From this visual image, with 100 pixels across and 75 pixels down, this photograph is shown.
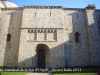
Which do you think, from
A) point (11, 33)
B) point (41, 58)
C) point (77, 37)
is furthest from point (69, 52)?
point (11, 33)

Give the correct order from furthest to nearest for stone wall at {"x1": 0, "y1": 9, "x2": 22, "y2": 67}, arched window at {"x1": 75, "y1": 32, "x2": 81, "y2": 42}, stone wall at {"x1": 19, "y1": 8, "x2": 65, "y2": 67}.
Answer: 1. arched window at {"x1": 75, "y1": 32, "x2": 81, "y2": 42}
2. stone wall at {"x1": 0, "y1": 9, "x2": 22, "y2": 67}
3. stone wall at {"x1": 19, "y1": 8, "x2": 65, "y2": 67}

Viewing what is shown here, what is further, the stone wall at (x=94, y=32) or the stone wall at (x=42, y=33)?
the stone wall at (x=94, y=32)

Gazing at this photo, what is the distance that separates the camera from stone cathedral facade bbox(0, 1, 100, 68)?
19203 millimetres

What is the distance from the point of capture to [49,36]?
65.9 ft

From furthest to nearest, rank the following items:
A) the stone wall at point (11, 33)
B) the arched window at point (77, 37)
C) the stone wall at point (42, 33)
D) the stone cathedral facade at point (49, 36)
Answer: the arched window at point (77, 37), the stone wall at point (11, 33), the stone cathedral facade at point (49, 36), the stone wall at point (42, 33)

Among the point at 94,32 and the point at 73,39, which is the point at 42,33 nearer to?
the point at 73,39

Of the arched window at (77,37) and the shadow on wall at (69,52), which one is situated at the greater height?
the arched window at (77,37)

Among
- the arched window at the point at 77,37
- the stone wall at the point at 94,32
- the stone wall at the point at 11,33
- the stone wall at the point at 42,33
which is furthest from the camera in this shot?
the arched window at the point at 77,37

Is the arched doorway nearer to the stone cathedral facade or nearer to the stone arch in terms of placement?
the stone cathedral facade

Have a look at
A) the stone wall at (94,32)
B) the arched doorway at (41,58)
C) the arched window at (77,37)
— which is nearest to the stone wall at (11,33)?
the arched doorway at (41,58)

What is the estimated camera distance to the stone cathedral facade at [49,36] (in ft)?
63.0

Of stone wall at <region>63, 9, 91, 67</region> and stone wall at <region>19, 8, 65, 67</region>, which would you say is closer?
stone wall at <region>19, 8, 65, 67</region>

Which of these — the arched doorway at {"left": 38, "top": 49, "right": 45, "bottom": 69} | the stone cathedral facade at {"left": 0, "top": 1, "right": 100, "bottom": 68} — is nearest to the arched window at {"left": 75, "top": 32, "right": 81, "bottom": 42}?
the stone cathedral facade at {"left": 0, "top": 1, "right": 100, "bottom": 68}

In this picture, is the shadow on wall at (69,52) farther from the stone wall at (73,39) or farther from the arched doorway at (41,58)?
the arched doorway at (41,58)
